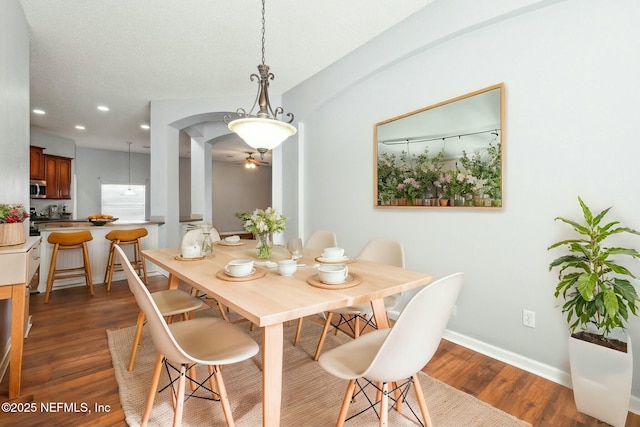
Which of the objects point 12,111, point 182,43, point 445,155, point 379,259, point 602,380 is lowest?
point 602,380

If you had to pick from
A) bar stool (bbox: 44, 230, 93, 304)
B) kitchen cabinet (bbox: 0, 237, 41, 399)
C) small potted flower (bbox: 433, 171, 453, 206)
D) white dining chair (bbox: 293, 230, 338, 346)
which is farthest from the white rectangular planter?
bar stool (bbox: 44, 230, 93, 304)

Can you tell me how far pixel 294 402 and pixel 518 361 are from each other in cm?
149

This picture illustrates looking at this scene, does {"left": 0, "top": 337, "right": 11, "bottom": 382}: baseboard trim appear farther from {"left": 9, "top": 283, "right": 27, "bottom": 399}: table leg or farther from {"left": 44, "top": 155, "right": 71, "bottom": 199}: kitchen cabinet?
{"left": 44, "top": 155, "right": 71, "bottom": 199}: kitchen cabinet

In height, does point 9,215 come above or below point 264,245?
above

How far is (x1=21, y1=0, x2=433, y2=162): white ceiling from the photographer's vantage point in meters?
2.38

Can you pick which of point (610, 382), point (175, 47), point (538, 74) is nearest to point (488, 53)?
point (538, 74)

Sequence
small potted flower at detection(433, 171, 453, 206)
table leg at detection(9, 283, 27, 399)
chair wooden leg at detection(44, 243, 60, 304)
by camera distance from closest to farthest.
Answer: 1. table leg at detection(9, 283, 27, 399)
2. small potted flower at detection(433, 171, 453, 206)
3. chair wooden leg at detection(44, 243, 60, 304)

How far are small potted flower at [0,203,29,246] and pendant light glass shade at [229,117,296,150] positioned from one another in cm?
137

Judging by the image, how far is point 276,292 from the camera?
4.29 ft

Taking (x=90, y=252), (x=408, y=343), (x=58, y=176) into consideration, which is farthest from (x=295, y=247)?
(x=58, y=176)

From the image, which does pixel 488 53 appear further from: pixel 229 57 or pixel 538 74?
pixel 229 57

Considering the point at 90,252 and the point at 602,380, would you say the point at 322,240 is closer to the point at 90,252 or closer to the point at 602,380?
the point at 602,380

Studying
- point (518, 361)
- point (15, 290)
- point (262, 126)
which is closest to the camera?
point (15, 290)

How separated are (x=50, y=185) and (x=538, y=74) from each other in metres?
Result: 8.42
